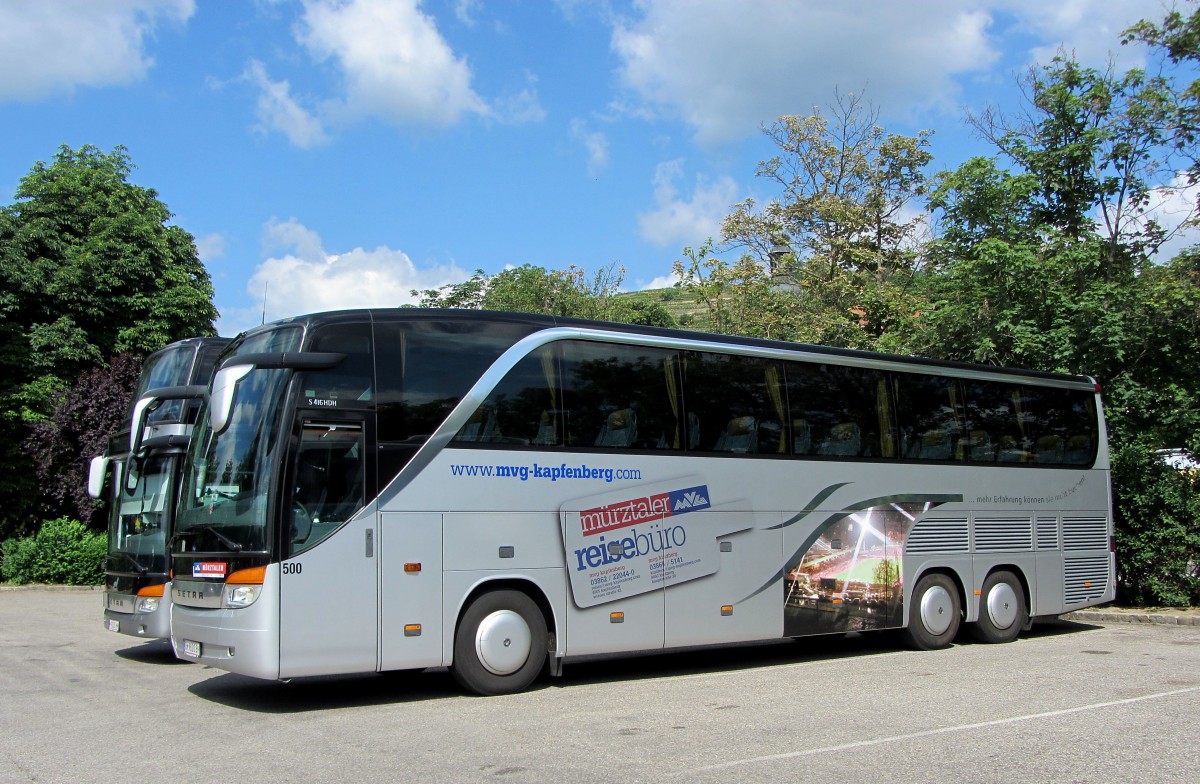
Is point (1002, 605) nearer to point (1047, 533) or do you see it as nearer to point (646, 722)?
point (1047, 533)

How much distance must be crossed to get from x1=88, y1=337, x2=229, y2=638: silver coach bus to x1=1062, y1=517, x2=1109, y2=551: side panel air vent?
12558 millimetres

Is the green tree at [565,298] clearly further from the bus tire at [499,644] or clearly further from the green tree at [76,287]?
the bus tire at [499,644]

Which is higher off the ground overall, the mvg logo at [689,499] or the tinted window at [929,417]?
the tinted window at [929,417]

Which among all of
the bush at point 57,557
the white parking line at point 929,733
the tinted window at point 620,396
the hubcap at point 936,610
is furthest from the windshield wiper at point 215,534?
the bush at point 57,557

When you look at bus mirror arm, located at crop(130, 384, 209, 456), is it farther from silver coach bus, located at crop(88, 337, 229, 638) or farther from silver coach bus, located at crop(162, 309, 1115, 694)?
silver coach bus, located at crop(162, 309, 1115, 694)

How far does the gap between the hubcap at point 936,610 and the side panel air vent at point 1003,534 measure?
91cm

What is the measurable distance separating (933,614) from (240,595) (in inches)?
367

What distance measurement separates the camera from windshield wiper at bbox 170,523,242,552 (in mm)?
9085

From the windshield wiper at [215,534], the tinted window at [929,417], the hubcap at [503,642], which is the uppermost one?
the tinted window at [929,417]

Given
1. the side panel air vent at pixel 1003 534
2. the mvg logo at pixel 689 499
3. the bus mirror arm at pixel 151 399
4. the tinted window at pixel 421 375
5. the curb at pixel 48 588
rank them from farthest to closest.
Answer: the curb at pixel 48 588, the side panel air vent at pixel 1003 534, the bus mirror arm at pixel 151 399, the mvg logo at pixel 689 499, the tinted window at pixel 421 375

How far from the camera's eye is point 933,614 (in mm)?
14031

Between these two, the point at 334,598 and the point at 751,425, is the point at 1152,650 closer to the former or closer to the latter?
the point at 751,425

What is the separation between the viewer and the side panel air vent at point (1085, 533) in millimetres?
15570

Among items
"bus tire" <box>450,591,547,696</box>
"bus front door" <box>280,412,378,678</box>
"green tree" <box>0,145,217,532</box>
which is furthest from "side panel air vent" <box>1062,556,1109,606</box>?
"green tree" <box>0,145,217,532</box>
